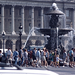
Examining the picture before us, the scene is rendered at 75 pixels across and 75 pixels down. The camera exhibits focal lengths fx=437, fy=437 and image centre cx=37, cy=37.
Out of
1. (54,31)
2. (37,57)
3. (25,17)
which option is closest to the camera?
(37,57)

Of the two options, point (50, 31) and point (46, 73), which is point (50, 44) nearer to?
point (50, 31)

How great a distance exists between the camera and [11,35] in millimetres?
116875

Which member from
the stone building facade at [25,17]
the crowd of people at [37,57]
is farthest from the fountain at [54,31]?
the stone building facade at [25,17]

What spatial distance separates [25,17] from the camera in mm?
121312

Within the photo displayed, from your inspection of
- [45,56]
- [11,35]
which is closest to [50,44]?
[45,56]

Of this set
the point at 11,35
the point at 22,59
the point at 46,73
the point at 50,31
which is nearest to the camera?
the point at 46,73

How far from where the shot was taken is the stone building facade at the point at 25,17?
117 m

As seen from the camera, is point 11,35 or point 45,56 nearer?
point 45,56

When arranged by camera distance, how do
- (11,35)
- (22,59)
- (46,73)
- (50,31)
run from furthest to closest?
(11,35), (50,31), (22,59), (46,73)

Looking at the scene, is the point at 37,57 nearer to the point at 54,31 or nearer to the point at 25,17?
the point at 54,31

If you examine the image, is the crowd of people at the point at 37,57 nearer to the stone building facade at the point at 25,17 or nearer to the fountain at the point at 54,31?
the fountain at the point at 54,31

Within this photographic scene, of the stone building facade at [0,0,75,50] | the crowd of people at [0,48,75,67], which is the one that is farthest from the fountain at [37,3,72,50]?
the stone building facade at [0,0,75,50]

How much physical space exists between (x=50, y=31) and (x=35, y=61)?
5.42 metres

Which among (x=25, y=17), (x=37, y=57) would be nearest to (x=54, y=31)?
(x=37, y=57)
